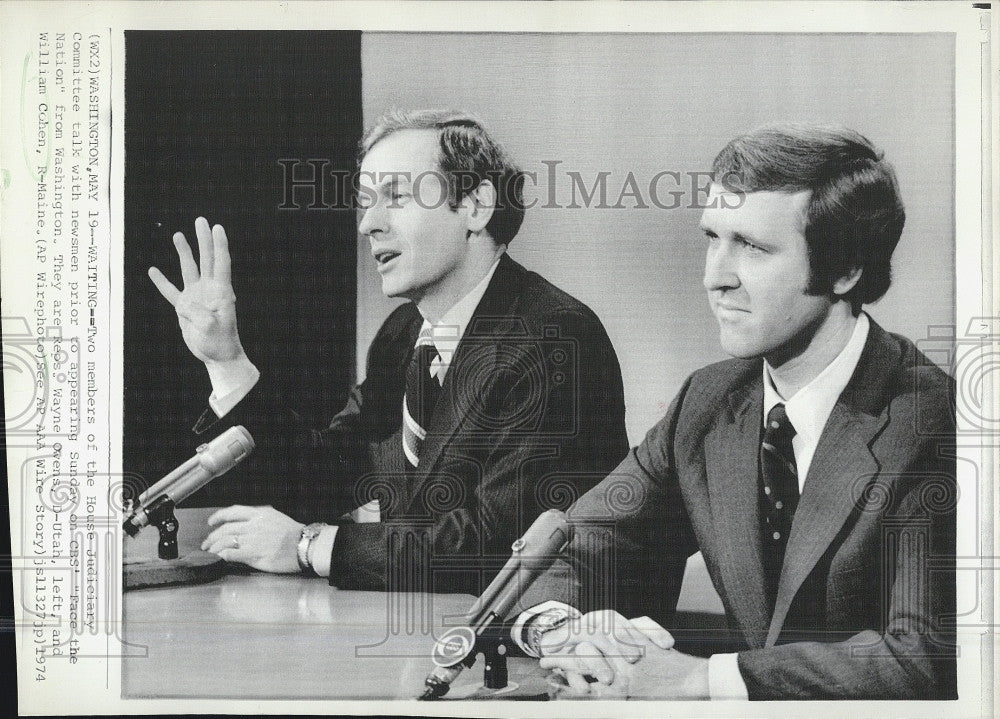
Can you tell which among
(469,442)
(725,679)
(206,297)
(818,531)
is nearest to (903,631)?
(818,531)

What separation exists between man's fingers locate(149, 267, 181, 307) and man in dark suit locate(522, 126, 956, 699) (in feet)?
4.20

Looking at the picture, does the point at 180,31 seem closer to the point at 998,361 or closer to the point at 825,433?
the point at 825,433

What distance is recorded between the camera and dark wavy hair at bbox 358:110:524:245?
227 cm

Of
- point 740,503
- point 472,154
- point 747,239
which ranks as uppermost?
point 472,154

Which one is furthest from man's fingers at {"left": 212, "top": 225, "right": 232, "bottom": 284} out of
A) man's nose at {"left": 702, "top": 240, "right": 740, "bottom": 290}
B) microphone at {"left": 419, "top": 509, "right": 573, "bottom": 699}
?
man's nose at {"left": 702, "top": 240, "right": 740, "bottom": 290}

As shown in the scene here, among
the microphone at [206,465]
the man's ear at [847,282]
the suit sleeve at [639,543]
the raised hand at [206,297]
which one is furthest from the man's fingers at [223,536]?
the man's ear at [847,282]

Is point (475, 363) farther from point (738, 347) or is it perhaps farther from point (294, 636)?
point (294, 636)

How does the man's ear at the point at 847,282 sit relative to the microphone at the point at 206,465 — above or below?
above

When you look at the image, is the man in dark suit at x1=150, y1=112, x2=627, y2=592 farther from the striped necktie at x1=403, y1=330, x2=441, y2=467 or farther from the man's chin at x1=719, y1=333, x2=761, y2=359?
the man's chin at x1=719, y1=333, x2=761, y2=359

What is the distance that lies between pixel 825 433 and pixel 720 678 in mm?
745

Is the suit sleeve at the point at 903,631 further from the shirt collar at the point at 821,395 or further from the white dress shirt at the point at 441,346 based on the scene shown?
the white dress shirt at the point at 441,346

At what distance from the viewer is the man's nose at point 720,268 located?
2.24 metres

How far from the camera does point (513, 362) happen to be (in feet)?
7.39

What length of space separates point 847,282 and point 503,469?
109 cm
